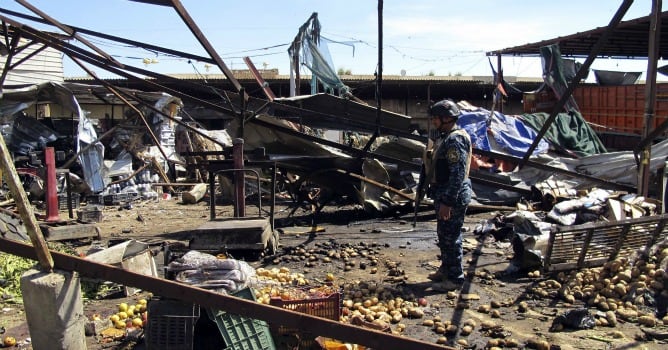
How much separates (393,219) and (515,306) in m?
4.85

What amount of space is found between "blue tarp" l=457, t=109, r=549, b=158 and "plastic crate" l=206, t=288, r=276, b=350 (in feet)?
33.7

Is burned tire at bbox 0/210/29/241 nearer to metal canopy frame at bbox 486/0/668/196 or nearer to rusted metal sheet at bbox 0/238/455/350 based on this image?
rusted metal sheet at bbox 0/238/455/350

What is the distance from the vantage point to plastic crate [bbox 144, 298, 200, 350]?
12.1 feet

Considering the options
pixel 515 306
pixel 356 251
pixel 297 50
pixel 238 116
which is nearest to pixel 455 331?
pixel 515 306

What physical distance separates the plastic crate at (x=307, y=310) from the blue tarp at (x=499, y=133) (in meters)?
9.73

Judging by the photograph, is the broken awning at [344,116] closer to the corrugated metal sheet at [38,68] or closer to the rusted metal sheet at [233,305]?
the rusted metal sheet at [233,305]

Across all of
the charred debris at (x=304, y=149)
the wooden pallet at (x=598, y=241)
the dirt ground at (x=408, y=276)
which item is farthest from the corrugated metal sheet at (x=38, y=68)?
the wooden pallet at (x=598, y=241)

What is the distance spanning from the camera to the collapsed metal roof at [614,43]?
15.4 metres

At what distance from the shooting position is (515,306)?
5078 millimetres

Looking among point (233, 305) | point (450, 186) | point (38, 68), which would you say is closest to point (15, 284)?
point (233, 305)

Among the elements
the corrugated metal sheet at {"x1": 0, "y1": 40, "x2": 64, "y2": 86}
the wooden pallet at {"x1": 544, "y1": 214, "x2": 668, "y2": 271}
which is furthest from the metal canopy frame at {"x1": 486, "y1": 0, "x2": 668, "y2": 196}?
the corrugated metal sheet at {"x1": 0, "y1": 40, "x2": 64, "y2": 86}

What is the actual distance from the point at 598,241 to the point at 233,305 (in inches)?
165

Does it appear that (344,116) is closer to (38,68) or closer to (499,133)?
(499,133)

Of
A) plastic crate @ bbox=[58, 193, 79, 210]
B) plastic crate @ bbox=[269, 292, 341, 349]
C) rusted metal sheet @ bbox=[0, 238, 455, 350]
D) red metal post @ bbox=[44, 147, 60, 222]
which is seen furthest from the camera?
Result: plastic crate @ bbox=[58, 193, 79, 210]
